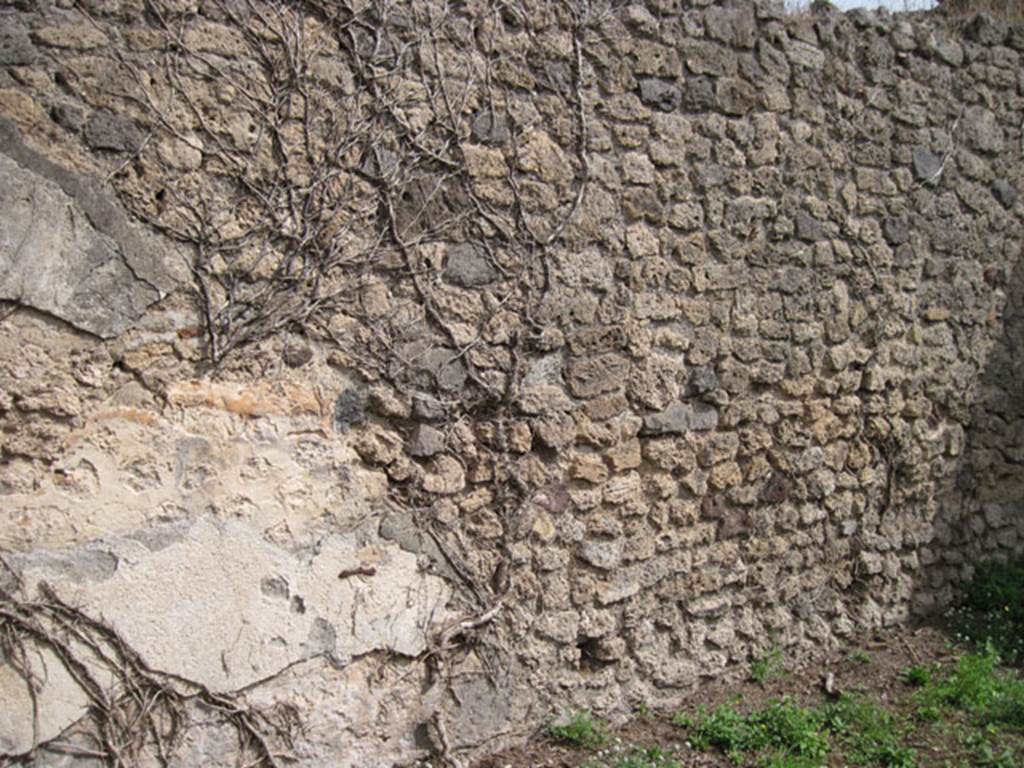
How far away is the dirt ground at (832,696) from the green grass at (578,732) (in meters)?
0.03

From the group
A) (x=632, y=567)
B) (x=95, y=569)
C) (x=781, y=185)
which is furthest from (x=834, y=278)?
(x=95, y=569)

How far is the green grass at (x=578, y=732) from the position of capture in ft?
12.7

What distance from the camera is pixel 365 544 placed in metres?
3.47

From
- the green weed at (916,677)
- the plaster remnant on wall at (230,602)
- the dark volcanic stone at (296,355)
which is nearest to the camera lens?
the plaster remnant on wall at (230,602)

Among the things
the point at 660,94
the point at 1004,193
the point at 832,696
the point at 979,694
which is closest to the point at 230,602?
the point at 660,94

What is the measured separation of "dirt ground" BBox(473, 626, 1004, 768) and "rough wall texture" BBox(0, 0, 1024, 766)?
0.10 metres

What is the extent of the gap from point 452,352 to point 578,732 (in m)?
1.45

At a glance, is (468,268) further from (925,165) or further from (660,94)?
(925,165)

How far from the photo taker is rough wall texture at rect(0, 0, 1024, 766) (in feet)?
9.75

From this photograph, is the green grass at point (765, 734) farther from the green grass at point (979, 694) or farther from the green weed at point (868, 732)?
the green grass at point (979, 694)

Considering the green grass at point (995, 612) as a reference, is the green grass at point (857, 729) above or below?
below

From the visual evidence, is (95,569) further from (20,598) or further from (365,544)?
(365,544)

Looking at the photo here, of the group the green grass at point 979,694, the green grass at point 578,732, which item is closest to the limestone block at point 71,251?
the green grass at point 578,732

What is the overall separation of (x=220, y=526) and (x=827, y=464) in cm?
281
